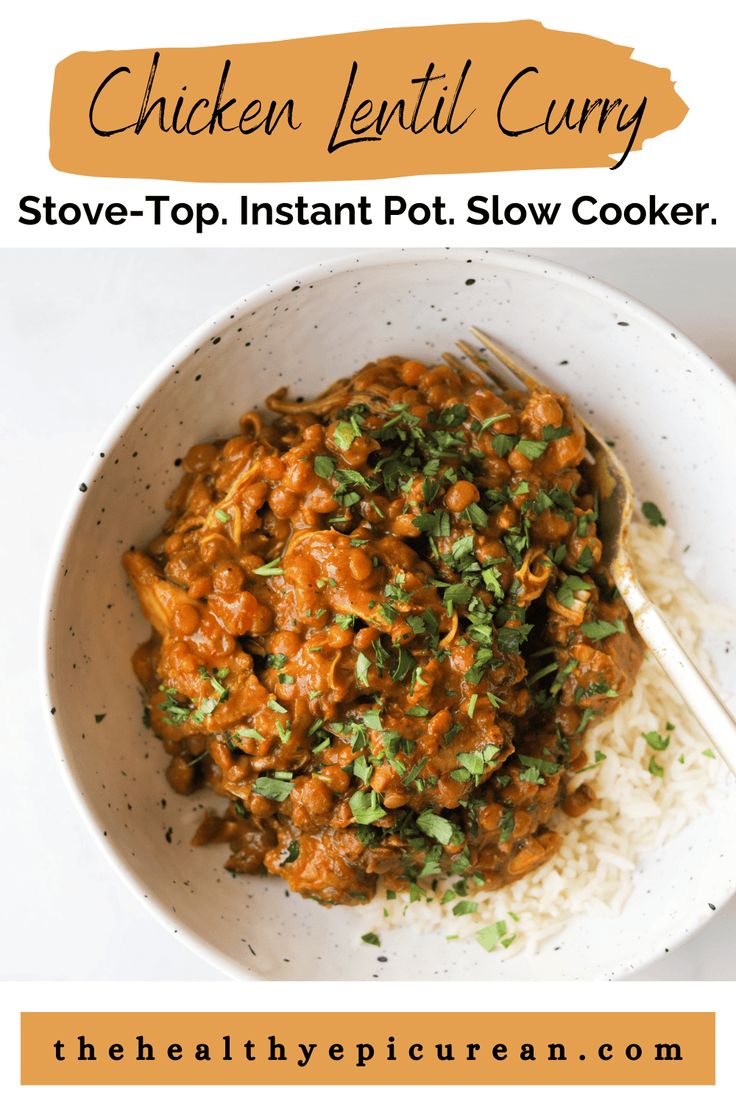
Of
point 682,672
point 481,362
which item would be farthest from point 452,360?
point 682,672

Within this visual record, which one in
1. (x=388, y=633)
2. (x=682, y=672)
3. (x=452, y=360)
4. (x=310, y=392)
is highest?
(x=452, y=360)

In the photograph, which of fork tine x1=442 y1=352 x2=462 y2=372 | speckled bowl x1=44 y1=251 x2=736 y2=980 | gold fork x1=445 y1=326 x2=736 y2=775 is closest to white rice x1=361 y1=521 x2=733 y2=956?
speckled bowl x1=44 y1=251 x2=736 y2=980

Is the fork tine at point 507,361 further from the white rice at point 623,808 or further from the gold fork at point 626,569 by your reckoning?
the white rice at point 623,808

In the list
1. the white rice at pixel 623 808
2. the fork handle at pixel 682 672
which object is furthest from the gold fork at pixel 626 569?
the white rice at pixel 623 808

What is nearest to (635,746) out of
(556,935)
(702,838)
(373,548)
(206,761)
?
(702,838)

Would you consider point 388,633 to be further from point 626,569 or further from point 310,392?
point 310,392

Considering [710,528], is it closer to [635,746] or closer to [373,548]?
[635,746]
